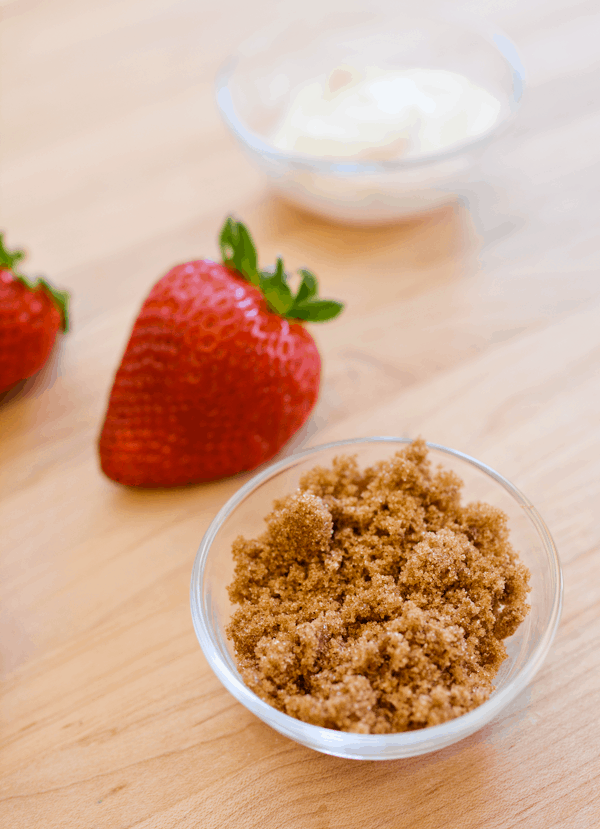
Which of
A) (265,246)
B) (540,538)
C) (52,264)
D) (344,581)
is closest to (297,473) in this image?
(344,581)

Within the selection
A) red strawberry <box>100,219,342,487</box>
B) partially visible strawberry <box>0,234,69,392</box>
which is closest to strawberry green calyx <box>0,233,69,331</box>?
partially visible strawberry <box>0,234,69,392</box>

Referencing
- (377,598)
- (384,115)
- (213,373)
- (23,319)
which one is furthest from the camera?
(384,115)

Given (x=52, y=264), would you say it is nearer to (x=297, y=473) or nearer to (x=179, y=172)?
(x=179, y=172)

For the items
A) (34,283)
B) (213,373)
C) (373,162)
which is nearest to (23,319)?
(34,283)

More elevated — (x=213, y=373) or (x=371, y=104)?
(x=371, y=104)

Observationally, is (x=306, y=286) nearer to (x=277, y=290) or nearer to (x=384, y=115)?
(x=277, y=290)

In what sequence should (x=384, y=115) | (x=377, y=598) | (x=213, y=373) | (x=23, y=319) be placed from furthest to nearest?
(x=384, y=115), (x=23, y=319), (x=213, y=373), (x=377, y=598)

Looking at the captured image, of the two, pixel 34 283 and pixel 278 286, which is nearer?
pixel 278 286
